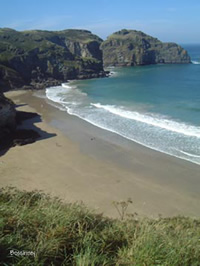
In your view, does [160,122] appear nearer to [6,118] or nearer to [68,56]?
[6,118]

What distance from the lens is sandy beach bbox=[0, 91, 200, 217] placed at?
48.5ft

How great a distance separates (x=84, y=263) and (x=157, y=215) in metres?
10.3

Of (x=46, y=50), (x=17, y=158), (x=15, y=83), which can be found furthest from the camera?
(x=46, y=50)

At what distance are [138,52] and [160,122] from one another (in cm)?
8573

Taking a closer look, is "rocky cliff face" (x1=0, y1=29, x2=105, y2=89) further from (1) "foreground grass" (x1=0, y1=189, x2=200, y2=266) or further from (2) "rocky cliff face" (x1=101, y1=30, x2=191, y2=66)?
(1) "foreground grass" (x1=0, y1=189, x2=200, y2=266)

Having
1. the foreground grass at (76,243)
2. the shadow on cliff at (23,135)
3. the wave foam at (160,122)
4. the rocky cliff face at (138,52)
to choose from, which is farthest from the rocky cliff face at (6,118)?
the rocky cliff face at (138,52)

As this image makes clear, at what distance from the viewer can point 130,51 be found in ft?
360

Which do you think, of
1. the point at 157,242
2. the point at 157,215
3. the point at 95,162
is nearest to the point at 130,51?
the point at 95,162

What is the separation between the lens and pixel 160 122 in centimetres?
2897

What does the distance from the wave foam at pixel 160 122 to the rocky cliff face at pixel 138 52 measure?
75.9 m

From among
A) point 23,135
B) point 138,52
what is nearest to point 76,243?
point 23,135

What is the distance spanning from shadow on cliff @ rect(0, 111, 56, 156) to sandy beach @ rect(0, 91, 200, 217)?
0.42 meters

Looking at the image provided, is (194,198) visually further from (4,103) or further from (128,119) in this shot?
(4,103)

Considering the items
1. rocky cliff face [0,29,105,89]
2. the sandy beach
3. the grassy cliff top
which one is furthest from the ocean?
the grassy cliff top
